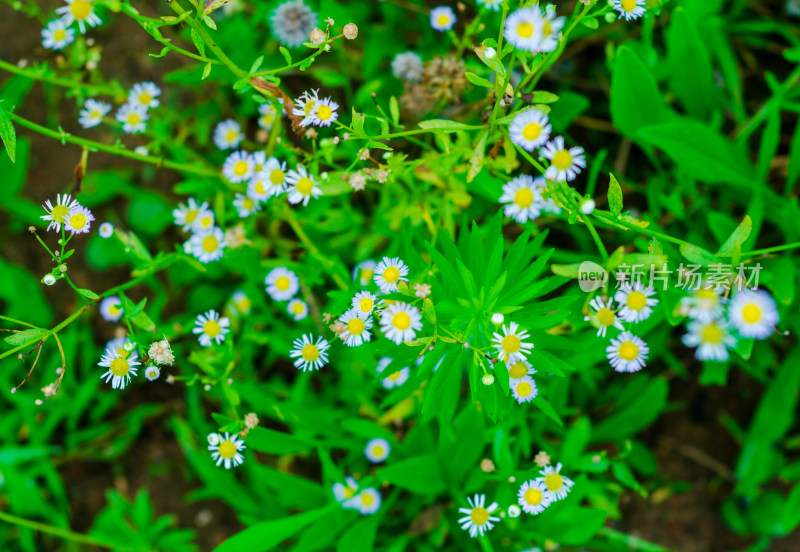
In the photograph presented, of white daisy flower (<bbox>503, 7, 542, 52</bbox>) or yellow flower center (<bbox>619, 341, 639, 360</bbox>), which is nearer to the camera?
white daisy flower (<bbox>503, 7, 542, 52</bbox>)

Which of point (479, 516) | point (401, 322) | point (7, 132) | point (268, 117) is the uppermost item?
point (268, 117)

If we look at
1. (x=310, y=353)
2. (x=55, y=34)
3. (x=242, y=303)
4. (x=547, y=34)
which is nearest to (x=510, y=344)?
(x=310, y=353)

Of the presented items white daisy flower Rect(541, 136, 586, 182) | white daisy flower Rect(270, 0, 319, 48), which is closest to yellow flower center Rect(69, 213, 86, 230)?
white daisy flower Rect(270, 0, 319, 48)

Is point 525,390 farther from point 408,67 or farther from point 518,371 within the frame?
point 408,67

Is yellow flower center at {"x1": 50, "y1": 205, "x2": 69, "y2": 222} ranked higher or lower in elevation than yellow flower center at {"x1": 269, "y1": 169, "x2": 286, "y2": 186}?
lower

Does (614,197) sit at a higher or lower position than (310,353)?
higher

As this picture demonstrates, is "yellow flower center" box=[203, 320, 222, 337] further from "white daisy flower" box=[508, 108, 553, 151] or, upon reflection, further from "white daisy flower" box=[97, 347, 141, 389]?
"white daisy flower" box=[508, 108, 553, 151]

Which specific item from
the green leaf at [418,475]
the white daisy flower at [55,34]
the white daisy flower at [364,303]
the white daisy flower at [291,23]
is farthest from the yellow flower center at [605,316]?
the white daisy flower at [55,34]
